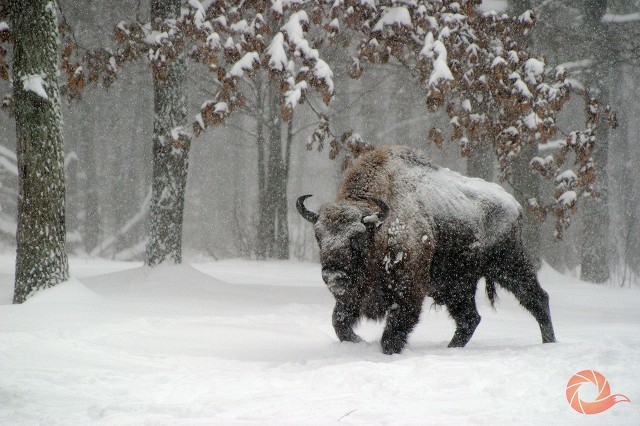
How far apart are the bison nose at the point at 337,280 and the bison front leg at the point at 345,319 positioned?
0.62 meters

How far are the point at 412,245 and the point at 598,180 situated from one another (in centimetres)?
1295

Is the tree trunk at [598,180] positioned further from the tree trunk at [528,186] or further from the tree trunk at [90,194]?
the tree trunk at [90,194]

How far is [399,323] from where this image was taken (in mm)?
5066

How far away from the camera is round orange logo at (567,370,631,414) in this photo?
300cm

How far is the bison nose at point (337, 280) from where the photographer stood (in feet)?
14.9

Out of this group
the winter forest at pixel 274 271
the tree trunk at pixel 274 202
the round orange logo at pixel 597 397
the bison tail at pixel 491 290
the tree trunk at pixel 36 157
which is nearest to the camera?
the round orange logo at pixel 597 397

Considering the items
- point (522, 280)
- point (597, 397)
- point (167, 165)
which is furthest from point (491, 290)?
point (167, 165)

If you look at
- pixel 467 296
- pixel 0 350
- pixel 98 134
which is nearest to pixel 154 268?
pixel 0 350

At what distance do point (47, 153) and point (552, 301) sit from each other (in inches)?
318

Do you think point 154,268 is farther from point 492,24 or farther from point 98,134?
point 98,134

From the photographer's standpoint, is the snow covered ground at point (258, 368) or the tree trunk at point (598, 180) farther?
the tree trunk at point (598, 180)

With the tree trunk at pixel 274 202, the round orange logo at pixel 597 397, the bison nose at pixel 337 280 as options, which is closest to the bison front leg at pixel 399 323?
the bison nose at pixel 337 280

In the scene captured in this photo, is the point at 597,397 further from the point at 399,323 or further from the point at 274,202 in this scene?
the point at 274,202

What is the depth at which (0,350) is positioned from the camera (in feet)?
13.7
